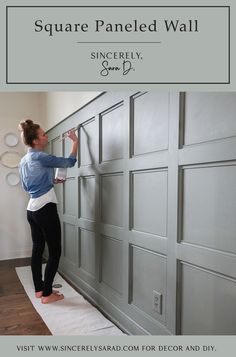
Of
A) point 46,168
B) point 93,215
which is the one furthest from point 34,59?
point 93,215

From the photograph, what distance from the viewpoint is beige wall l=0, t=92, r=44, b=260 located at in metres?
3.36

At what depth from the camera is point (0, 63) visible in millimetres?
999

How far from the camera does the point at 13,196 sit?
134 inches

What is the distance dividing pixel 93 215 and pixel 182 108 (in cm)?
113

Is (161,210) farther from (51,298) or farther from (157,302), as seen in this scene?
(51,298)

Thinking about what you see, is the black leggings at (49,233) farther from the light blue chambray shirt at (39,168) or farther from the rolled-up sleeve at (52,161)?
the rolled-up sleeve at (52,161)

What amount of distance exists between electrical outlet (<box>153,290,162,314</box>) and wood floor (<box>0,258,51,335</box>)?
2.15 feet

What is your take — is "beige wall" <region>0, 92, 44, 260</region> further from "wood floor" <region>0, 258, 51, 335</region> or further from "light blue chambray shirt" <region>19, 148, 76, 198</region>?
"light blue chambray shirt" <region>19, 148, 76, 198</region>

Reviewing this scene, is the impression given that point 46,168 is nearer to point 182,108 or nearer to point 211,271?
point 182,108

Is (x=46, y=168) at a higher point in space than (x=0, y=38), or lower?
lower

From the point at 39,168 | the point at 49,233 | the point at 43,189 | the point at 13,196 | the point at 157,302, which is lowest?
the point at 157,302

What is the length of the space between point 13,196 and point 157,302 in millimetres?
2446

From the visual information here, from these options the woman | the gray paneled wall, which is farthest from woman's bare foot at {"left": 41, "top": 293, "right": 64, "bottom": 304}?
the gray paneled wall

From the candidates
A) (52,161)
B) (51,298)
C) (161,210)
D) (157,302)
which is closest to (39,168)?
(52,161)
